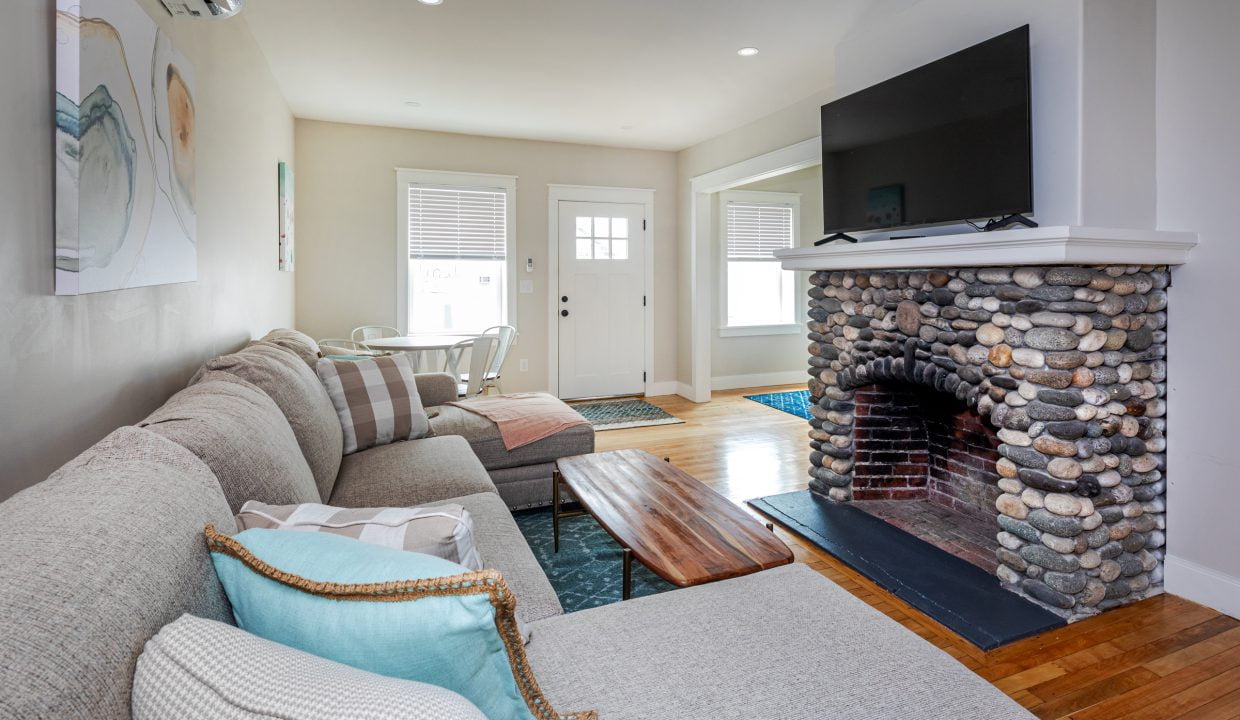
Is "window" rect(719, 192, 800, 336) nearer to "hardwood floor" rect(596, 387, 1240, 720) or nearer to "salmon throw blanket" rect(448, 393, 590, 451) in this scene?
"salmon throw blanket" rect(448, 393, 590, 451)

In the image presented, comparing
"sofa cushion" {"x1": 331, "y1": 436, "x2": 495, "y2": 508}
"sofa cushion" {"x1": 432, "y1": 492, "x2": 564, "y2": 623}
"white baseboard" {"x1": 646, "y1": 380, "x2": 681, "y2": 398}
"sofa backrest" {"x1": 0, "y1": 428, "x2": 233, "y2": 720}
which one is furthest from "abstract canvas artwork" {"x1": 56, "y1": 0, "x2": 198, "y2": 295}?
"white baseboard" {"x1": 646, "y1": 380, "x2": 681, "y2": 398}

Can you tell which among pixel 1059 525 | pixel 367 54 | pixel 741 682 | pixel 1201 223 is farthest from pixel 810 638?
pixel 367 54

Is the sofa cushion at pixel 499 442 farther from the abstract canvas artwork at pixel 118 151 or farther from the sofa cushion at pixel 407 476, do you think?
the abstract canvas artwork at pixel 118 151

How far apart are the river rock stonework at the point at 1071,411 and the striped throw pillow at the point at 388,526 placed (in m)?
2.09

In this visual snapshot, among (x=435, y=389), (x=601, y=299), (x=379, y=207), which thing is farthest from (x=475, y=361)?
(x=601, y=299)

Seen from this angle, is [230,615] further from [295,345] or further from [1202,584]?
[1202,584]

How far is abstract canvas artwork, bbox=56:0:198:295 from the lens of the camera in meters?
1.34

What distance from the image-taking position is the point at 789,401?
619 cm

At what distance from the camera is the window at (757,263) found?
6.89 metres

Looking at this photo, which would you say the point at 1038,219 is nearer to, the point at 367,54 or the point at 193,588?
the point at 193,588

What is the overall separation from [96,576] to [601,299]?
223 inches

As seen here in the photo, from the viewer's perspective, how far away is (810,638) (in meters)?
1.28

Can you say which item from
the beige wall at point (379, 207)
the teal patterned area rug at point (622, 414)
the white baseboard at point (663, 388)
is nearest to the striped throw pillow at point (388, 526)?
the teal patterned area rug at point (622, 414)

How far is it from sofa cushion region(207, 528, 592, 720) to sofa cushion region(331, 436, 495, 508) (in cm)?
139
